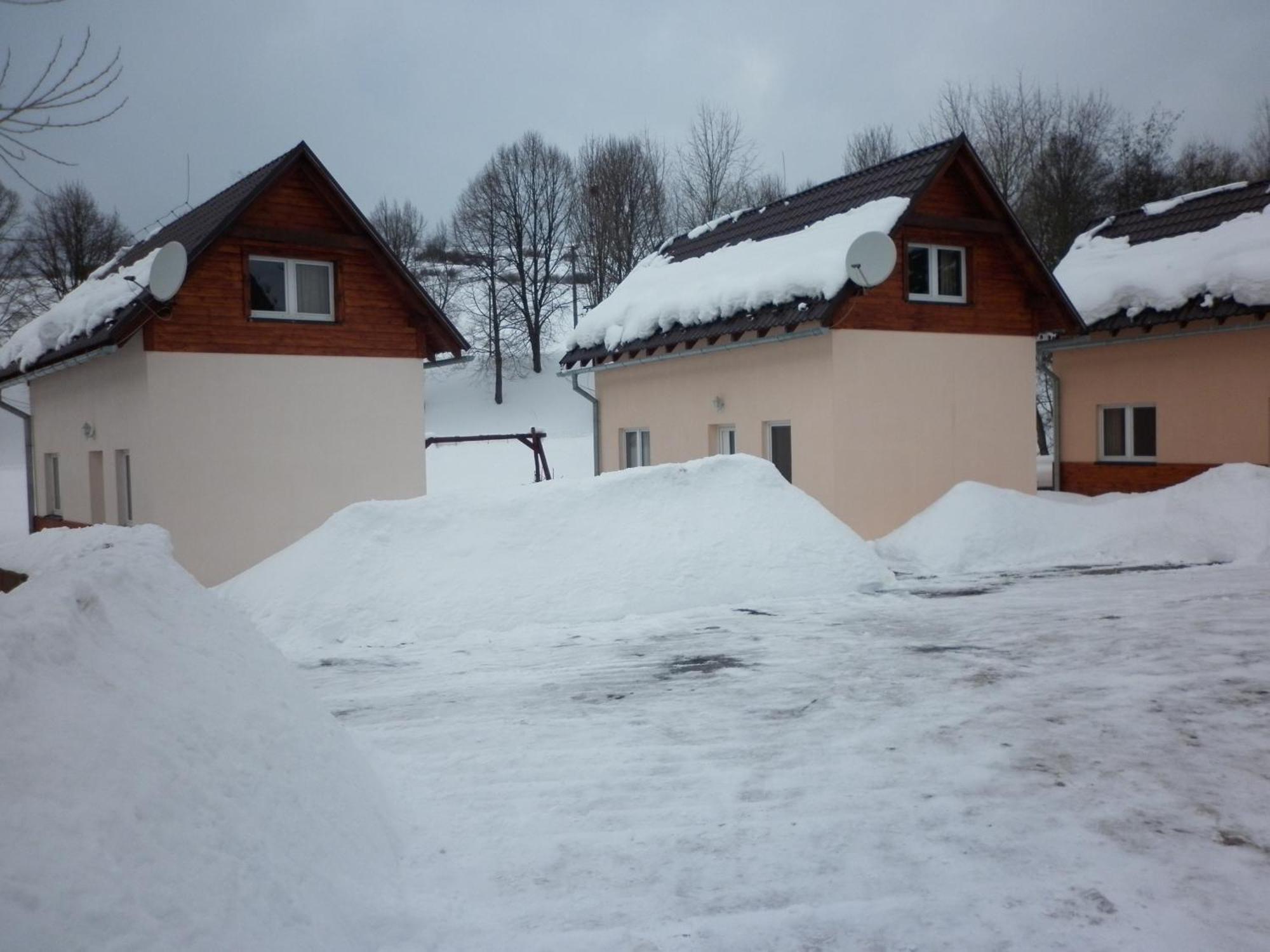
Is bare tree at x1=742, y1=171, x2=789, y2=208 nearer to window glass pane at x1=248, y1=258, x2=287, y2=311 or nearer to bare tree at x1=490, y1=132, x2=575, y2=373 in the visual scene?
bare tree at x1=490, y1=132, x2=575, y2=373

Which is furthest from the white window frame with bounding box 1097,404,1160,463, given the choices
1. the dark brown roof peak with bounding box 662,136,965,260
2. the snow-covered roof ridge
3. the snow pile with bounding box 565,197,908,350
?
the snow pile with bounding box 565,197,908,350

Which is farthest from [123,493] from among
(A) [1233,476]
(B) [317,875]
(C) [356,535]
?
(A) [1233,476]

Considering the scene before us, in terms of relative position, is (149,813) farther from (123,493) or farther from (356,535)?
(123,493)

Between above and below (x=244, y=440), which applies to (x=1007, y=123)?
above

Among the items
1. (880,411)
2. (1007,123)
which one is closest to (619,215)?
(1007,123)

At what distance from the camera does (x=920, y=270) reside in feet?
50.0

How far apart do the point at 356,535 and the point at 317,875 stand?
7106 mm

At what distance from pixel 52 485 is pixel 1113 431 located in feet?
64.7

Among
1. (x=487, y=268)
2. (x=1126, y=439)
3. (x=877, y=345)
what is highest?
(x=487, y=268)

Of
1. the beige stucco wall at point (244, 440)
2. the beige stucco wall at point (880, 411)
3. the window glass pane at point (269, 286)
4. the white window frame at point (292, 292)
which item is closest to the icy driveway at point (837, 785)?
the beige stucco wall at point (880, 411)

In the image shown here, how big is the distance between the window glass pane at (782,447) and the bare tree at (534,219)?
2948cm

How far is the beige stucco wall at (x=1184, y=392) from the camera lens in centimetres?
1662

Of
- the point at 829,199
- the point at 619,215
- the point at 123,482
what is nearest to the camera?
the point at 123,482

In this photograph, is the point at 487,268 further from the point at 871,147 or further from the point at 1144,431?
the point at 1144,431
